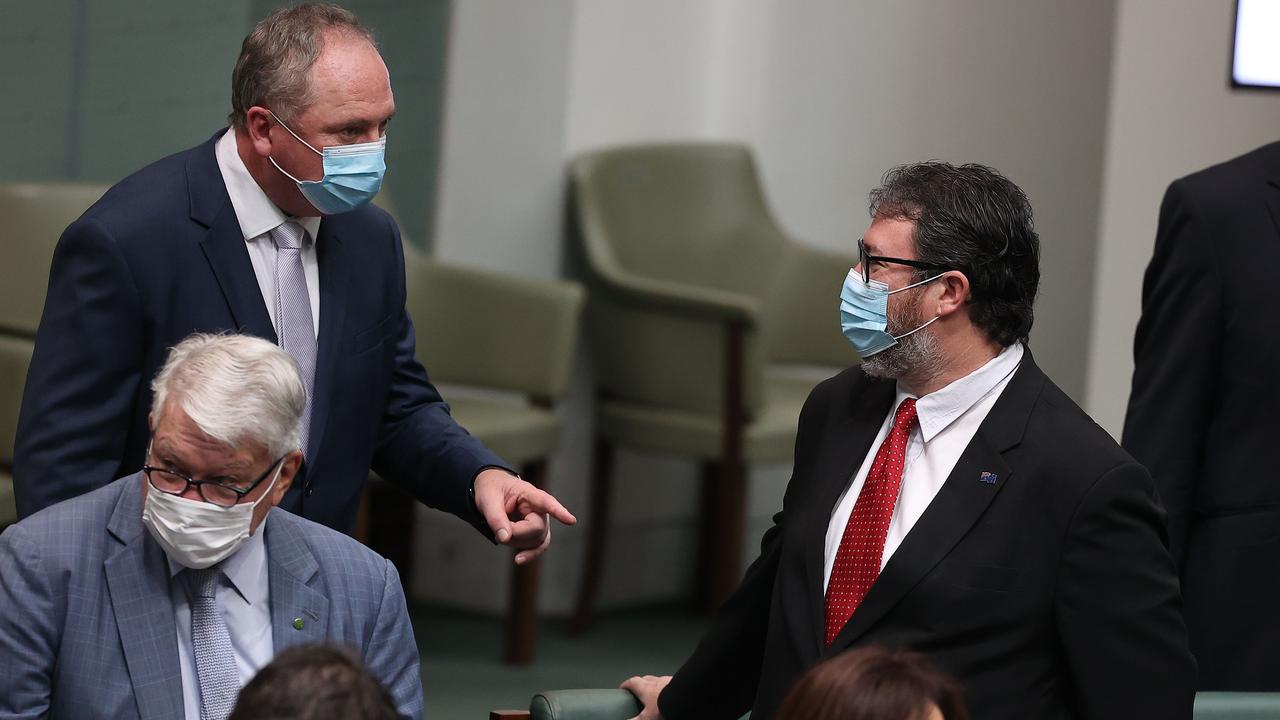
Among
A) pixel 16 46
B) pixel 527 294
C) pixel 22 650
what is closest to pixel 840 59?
pixel 527 294

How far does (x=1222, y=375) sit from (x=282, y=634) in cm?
152

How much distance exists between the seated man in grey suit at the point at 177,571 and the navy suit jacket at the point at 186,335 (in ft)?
0.73

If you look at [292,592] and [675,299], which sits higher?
[675,299]

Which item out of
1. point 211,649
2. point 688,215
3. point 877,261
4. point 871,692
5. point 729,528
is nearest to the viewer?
point 871,692

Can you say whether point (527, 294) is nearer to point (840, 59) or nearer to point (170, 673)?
point (840, 59)

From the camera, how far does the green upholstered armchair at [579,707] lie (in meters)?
2.46

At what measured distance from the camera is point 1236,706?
8.36 feet

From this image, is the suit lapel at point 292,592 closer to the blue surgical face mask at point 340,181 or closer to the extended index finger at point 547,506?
the extended index finger at point 547,506

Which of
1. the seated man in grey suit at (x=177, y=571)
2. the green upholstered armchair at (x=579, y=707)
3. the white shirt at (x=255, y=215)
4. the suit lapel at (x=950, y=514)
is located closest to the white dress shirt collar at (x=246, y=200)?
the white shirt at (x=255, y=215)

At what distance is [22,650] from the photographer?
6.73 ft

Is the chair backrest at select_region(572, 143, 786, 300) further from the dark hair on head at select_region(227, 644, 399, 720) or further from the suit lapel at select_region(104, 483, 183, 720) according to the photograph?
the dark hair on head at select_region(227, 644, 399, 720)

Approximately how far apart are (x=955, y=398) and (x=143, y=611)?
1059 millimetres

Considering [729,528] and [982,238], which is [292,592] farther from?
[729,528]

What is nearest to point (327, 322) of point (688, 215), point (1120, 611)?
point (1120, 611)
